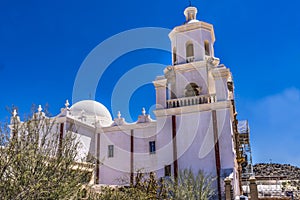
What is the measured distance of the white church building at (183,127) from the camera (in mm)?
18406

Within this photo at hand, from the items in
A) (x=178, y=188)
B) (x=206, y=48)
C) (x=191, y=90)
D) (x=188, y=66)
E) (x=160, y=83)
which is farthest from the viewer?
(x=206, y=48)

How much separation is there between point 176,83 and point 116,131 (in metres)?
6.58

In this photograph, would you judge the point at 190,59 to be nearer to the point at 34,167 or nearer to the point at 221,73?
the point at 221,73

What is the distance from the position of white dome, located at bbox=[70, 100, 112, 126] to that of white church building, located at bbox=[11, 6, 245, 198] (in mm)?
2619

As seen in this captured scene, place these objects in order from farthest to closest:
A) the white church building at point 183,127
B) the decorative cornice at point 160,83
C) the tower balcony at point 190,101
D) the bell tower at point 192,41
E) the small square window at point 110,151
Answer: the small square window at point 110,151 < the bell tower at point 192,41 < the decorative cornice at point 160,83 < the tower balcony at point 190,101 < the white church building at point 183,127

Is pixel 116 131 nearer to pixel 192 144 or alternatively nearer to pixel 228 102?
pixel 192 144

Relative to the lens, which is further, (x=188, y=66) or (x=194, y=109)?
(x=188, y=66)

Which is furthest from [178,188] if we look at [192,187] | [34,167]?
[34,167]

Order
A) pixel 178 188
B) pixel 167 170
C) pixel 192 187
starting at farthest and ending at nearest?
pixel 167 170 → pixel 192 187 → pixel 178 188

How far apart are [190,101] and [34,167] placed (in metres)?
13.5

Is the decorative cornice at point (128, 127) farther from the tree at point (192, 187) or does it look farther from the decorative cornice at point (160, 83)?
the tree at point (192, 187)

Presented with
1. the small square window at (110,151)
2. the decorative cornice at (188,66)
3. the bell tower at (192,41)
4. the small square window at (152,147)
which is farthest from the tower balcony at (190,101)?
the small square window at (110,151)

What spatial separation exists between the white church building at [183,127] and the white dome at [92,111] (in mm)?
2619

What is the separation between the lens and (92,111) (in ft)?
94.9
